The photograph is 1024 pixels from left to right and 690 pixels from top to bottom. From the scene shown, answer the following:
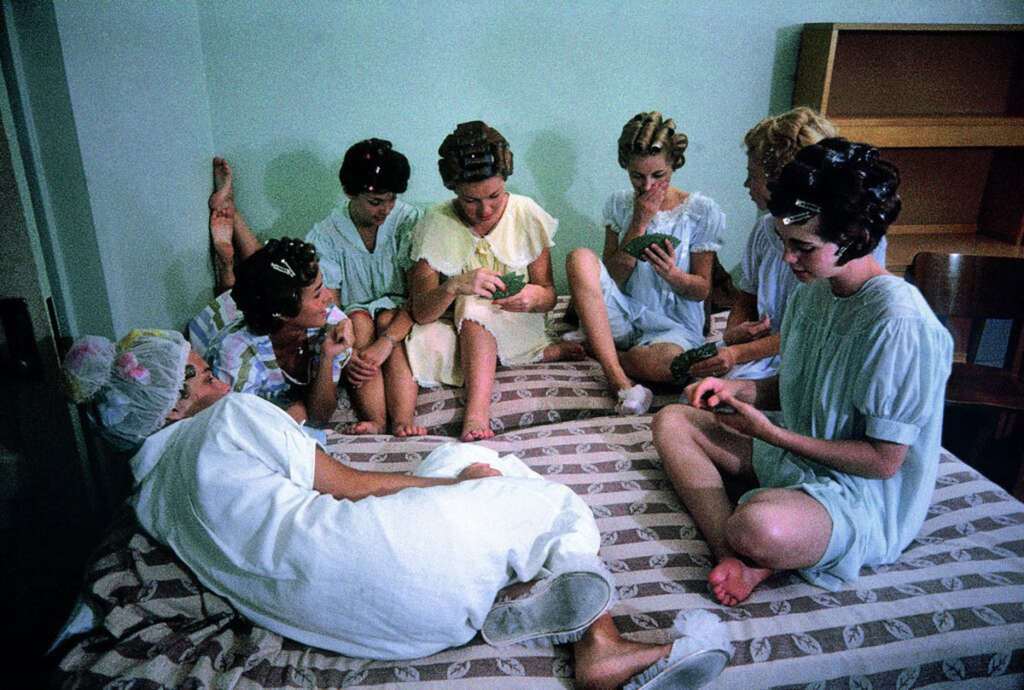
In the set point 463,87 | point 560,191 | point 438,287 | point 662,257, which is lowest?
point 438,287

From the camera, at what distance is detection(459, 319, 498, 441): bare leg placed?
91.5 inches

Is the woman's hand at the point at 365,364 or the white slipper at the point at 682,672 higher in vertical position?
the woman's hand at the point at 365,364

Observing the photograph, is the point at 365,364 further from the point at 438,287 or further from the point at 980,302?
the point at 980,302

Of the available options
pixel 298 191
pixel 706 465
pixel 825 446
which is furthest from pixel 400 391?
pixel 825 446

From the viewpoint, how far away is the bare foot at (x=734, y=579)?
158 centimetres

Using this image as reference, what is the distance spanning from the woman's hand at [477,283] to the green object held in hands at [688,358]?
650 mm

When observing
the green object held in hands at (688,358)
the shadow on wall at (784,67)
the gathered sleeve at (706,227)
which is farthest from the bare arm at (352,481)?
the shadow on wall at (784,67)

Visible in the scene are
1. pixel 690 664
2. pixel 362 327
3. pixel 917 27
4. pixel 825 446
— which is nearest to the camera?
pixel 690 664

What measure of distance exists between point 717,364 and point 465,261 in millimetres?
970

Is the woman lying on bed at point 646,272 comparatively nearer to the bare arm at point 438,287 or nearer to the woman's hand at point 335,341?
the bare arm at point 438,287

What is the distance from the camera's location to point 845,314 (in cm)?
165

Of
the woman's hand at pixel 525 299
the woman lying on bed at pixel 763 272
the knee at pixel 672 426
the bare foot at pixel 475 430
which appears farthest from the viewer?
the woman's hand at pixel 525 299

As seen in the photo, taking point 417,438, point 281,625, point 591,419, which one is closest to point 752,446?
point 591,419

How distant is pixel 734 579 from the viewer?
1590 millimetres
